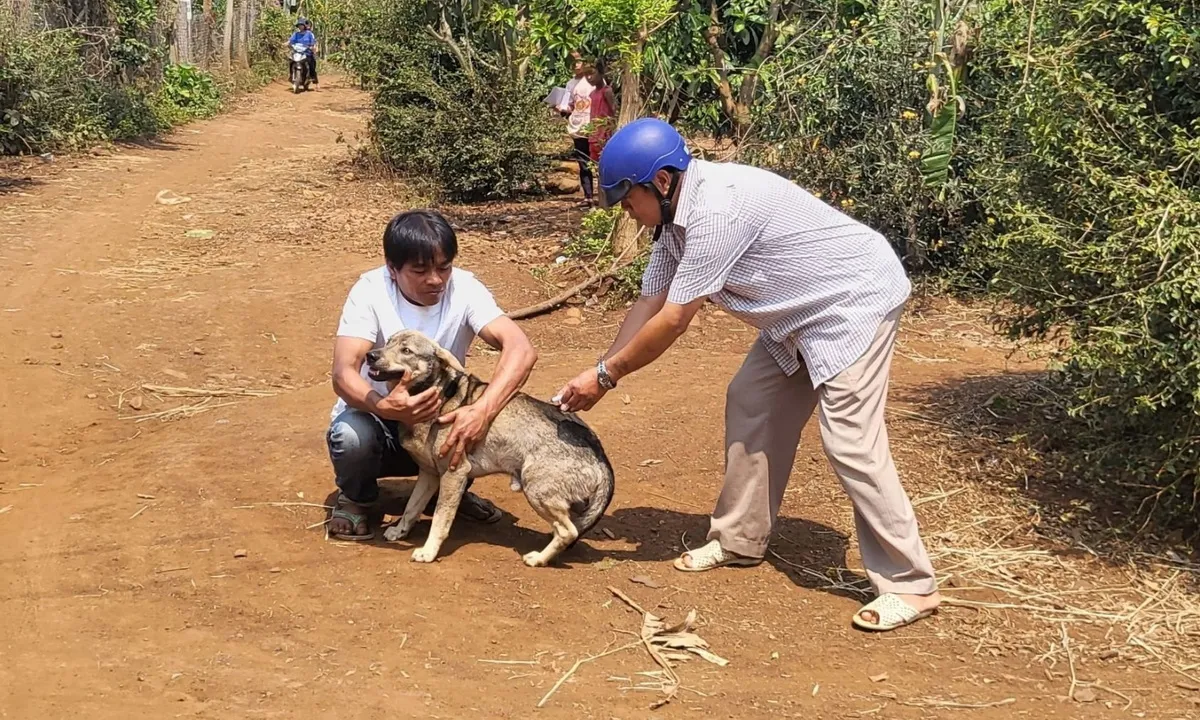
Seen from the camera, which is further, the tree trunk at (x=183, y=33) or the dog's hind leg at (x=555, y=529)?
the tree trunk at (x=183, y=33)

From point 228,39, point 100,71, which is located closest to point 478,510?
point 100,71

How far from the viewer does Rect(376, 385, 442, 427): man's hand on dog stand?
4742mm

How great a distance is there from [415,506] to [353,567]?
1.40 ft

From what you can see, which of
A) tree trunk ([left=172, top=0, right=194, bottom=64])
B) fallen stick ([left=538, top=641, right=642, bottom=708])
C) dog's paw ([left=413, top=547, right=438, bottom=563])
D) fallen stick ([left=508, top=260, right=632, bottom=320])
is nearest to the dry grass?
fallen stick ([left=508, top=260, right=632, bottom=320])

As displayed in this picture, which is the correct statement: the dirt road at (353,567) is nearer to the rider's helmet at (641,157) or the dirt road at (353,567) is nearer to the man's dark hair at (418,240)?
the man's dark hair at (418,240)

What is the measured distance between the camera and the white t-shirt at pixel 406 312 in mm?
4906

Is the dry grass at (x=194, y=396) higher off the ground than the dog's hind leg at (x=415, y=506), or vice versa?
the dog's hind leg at (x=415, y=506)

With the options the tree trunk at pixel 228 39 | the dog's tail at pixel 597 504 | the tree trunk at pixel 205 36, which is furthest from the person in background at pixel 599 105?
the tree trunk at pixel 228 39

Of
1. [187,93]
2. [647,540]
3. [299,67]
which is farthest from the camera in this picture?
[299,67]

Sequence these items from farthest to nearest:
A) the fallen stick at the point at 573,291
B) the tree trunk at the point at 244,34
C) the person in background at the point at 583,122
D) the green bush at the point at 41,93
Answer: the tree trunk at the point at 244,34 < the green bush at the point at 41,93 < the person in background at the point at 583,122 < the fallen stick at the point at 573,291

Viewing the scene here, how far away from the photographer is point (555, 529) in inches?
194

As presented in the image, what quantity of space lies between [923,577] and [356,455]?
2.44 meters

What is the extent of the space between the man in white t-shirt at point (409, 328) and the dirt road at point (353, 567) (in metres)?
0.47

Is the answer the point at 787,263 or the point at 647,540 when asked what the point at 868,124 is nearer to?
the point at 647,540
